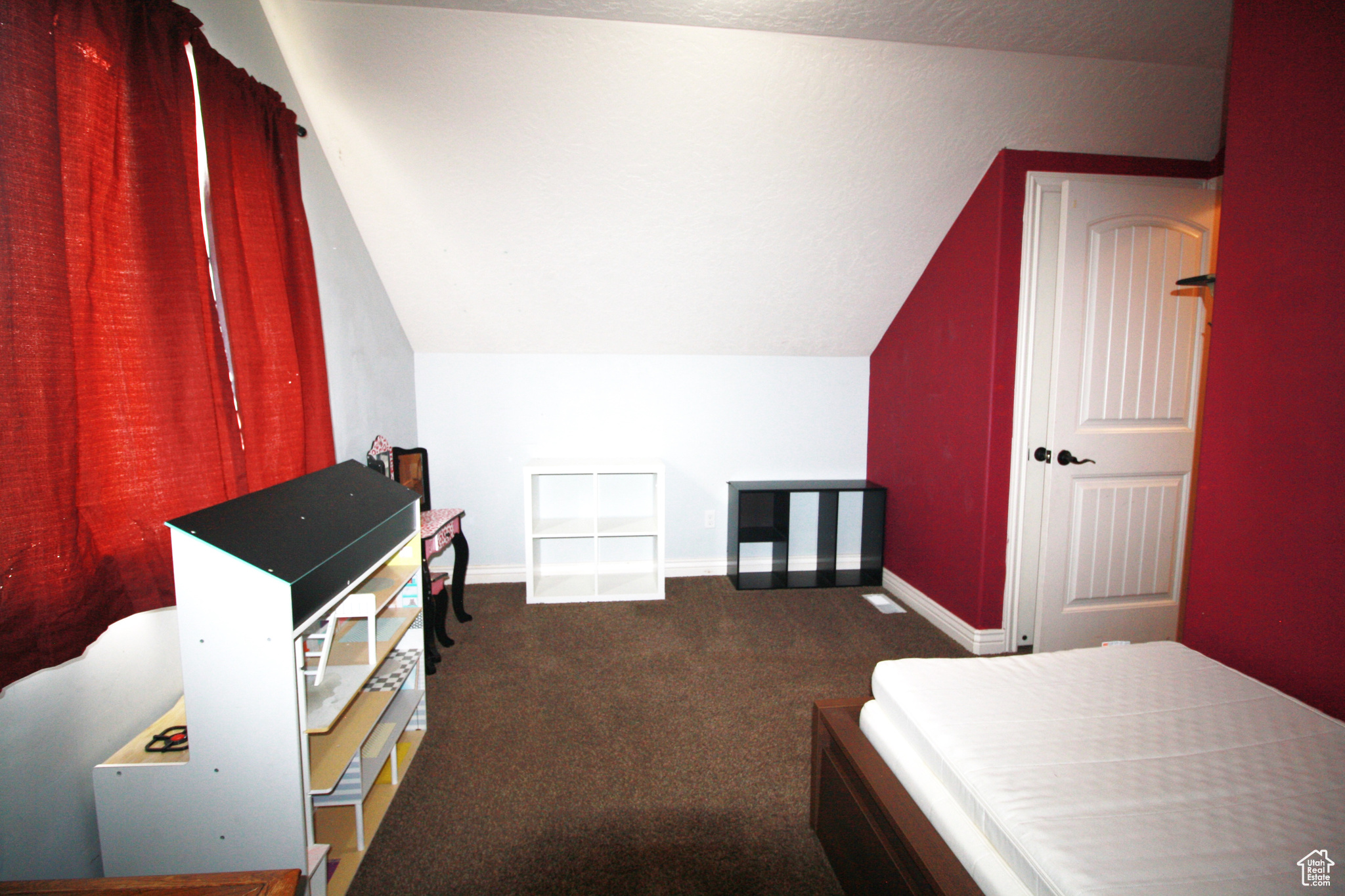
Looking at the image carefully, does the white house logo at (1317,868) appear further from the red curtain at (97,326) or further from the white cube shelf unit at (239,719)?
the red curtain at (97,326)

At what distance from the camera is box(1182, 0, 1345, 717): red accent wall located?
1.27 m

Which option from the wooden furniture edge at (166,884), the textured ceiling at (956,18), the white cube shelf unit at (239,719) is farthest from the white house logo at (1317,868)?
the textured ceiling at (956,18)

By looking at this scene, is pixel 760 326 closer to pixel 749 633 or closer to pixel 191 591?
pixel 749 633

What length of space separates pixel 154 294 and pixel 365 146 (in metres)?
1.36

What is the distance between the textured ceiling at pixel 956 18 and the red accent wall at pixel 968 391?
0.47 meters

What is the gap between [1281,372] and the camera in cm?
138

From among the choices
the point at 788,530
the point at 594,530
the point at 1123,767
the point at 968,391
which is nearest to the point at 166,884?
the point at 1123,767

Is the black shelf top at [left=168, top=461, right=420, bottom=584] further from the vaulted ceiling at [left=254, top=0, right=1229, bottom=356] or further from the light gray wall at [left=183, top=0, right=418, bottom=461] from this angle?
the vaulted ceiling at [left=254, top=0, right=1229, bottom=356]

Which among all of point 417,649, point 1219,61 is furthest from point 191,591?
point 1219,61

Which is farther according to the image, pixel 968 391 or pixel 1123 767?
pixel 968 391

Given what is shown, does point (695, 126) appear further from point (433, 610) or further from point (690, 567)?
point (690, 567)

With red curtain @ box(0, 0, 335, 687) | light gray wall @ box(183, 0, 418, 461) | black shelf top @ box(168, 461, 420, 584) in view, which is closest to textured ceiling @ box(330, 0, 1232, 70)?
light gray wall @ box(183, 0, 418, 461)

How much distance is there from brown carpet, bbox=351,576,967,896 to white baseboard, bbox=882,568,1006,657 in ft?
0.20

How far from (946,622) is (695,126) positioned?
8.44ft
